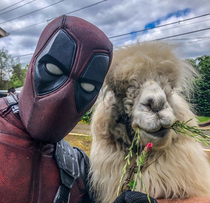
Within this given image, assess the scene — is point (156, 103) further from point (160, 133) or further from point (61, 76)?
point (61, 76)

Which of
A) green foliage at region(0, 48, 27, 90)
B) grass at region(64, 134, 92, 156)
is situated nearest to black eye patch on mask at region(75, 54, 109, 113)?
grass at region(64, 134, 92, 156)

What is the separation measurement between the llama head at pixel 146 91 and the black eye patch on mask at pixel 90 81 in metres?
0.32

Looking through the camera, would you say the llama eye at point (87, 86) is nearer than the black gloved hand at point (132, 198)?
No

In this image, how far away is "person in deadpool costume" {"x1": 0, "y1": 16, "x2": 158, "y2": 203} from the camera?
1.05 m

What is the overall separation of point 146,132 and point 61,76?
0.60 metres

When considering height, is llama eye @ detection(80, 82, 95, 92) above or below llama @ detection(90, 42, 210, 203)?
above

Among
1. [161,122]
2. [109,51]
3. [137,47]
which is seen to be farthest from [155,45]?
[161,122]

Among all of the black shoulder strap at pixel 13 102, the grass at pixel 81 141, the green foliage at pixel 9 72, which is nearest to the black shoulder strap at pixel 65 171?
the black shoulder strap at pixel 13 102

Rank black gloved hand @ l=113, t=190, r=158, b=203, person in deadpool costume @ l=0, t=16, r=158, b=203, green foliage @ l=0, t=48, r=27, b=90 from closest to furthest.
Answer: black gloved hand @ l=113, t=190, r=158, b=203
person in deadpool costume @ l=0, t=16, r=158, b=203
green foliage @ l=0, t=48, r=27, b=90

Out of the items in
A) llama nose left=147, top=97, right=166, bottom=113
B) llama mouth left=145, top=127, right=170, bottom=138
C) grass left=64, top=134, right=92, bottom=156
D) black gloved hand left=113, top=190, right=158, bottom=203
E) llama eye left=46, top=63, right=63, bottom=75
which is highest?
llama eye left=46, top=63, right=63, bottom=75

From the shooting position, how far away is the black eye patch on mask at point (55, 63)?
3.40ft

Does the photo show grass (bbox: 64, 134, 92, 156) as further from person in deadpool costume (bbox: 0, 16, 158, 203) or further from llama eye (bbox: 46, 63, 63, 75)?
llama eye (bbox: 46, 63, 63, 75)

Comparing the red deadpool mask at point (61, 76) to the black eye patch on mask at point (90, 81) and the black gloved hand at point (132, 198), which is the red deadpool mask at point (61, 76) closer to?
the black eye patch on mask at point (90, 81)

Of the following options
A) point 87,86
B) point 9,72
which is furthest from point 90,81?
point 9,72
